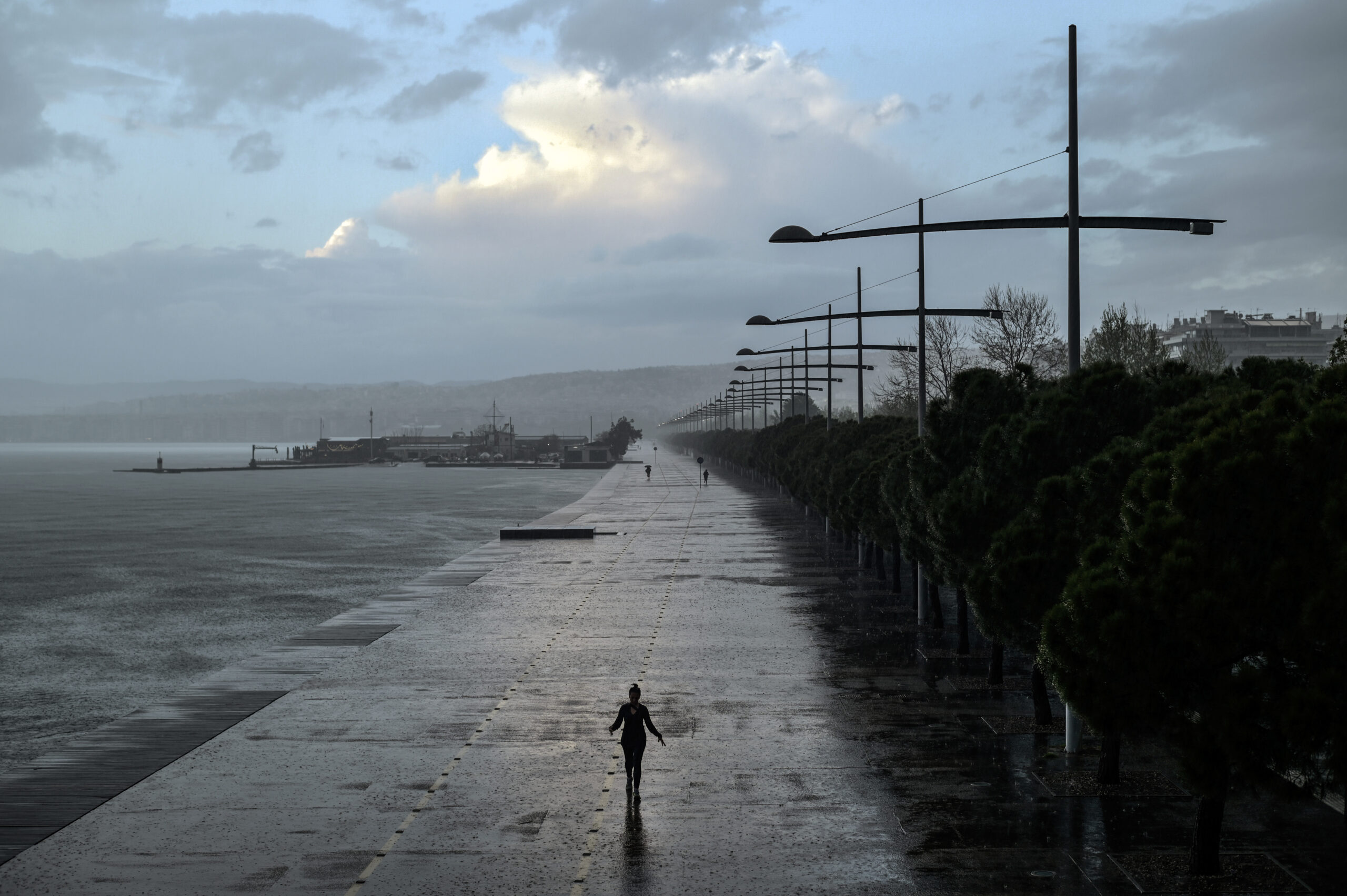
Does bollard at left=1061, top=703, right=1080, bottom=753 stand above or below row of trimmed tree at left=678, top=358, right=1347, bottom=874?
below

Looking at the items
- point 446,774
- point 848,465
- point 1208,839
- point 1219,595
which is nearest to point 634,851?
point 446,774

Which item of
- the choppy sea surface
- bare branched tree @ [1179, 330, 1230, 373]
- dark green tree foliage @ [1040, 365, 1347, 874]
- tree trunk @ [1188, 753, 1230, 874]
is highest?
bare branched tree @ [1179, 330, 1230, 373]

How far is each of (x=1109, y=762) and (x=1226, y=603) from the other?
214 inches

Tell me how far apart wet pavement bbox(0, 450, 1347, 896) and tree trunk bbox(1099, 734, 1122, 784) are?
59 cm

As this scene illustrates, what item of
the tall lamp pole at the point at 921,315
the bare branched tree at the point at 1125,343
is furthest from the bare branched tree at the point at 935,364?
the tall lamp pole at the point at 921,315

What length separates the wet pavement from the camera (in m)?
13.2

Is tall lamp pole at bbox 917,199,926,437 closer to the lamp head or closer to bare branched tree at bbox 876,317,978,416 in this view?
the lamp head

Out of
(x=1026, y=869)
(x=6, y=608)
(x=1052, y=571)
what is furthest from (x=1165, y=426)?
(x=6, y=608)

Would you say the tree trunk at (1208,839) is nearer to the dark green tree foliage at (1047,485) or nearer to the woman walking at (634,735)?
the dark green tree foliage at (1047,485)

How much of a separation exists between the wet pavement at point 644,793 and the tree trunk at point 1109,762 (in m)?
0.59

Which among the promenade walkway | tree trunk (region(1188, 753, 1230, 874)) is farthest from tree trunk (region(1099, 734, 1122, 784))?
tree trunk (region(1188, 753, 1230, 874))

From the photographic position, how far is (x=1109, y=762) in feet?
55.0

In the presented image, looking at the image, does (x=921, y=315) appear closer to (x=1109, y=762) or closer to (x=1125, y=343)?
(x=1109, y=762)

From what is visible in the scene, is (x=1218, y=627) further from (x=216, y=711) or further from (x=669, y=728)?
(x=216, y=711)
